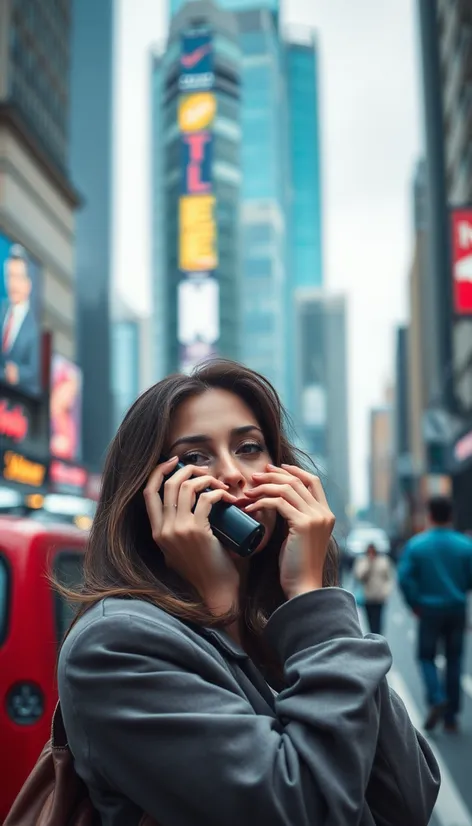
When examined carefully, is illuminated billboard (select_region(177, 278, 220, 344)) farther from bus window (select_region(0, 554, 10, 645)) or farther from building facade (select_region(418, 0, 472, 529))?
bus window (select_region(0, 554, 10, 645))

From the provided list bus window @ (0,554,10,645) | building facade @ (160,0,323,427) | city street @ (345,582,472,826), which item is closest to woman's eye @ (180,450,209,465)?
bus window @ (0,554,10,645)

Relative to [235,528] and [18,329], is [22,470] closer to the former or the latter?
[18,329]

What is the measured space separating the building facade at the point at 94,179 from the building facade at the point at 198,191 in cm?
788

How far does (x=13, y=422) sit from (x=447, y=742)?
1210 inches

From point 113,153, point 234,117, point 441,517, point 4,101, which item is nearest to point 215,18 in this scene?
point 234,117

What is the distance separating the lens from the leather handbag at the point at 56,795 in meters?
1.57

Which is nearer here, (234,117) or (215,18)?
(234,117)

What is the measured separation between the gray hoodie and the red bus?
213 cm

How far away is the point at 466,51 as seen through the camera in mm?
44375

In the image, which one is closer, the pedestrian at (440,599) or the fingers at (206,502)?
the fingers at (206,502)

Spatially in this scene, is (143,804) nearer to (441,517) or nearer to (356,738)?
(356,738)

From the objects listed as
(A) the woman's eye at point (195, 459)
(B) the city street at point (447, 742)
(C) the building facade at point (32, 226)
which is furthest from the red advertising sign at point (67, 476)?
(A) the woman's eye at point (195, 459)

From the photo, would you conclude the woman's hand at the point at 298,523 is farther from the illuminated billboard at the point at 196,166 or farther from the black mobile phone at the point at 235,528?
the illuminated billboard at the point at 196,166

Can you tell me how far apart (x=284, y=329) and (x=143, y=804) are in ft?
555
